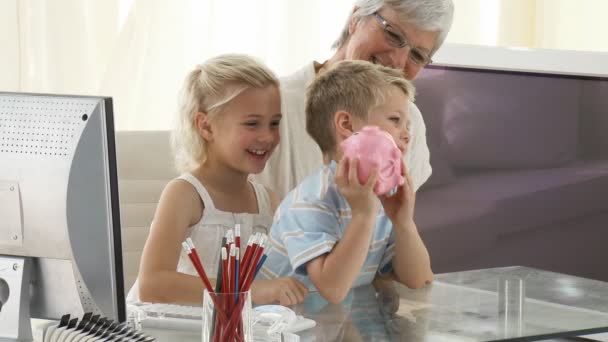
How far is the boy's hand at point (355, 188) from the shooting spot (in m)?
1.46

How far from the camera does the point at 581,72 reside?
69.5 inches

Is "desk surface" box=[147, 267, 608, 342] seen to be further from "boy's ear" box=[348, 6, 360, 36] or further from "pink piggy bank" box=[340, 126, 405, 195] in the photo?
"boy's ear" box=[348, 6, 360, 36]

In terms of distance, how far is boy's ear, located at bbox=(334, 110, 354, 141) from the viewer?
1.64 meters

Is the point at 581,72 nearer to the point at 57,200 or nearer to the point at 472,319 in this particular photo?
the point at 472,319

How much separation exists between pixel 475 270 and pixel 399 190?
30 cm

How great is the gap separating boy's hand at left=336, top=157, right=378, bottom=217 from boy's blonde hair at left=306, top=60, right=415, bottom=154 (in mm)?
173

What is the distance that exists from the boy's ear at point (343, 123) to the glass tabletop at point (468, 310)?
0.27 m

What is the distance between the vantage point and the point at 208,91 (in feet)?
6.10

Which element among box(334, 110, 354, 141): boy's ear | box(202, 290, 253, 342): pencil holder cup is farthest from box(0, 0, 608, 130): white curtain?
box(202, 290, 253, 342): pencil holder cup

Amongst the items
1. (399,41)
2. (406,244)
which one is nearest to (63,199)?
(406,244)

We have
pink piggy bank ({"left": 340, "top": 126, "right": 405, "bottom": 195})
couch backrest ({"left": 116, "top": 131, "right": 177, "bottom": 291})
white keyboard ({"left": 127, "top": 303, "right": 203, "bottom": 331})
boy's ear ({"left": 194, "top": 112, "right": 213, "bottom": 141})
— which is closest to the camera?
white keyboard ({"left": 127, "top": 303, "right": 203, "bottom": 331})

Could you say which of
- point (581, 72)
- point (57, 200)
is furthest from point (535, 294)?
point (57, 200)

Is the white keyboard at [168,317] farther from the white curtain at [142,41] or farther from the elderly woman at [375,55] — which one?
the white curtain at [142,41]

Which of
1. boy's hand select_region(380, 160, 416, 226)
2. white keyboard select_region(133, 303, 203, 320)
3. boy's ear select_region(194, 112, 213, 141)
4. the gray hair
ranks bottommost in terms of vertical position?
white keyboard select_region(133, 303, 203, 320)
